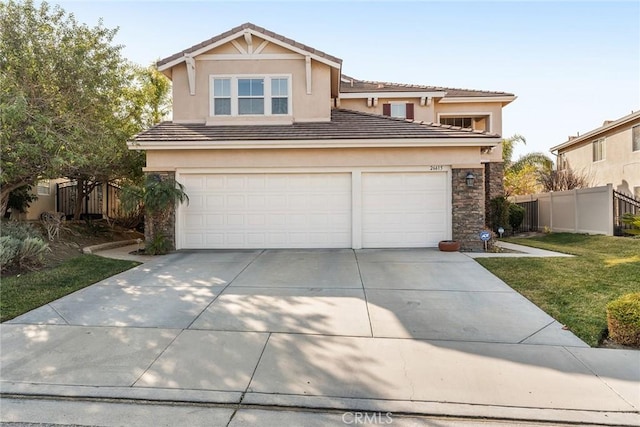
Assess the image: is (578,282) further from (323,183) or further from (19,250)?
(19,250)

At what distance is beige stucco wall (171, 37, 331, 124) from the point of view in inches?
495

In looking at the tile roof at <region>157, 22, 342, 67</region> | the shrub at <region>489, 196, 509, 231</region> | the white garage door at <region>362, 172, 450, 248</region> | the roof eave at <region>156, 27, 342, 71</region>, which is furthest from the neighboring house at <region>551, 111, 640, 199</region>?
the tile roof at <region>157, 22, 342, 67</region>

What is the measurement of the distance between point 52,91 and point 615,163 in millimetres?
25062

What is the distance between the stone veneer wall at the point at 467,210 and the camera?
11070mm

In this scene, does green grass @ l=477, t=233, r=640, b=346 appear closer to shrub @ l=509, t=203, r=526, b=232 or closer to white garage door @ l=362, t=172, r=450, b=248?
white garage door @ l=362, t=172, r=450, b=248

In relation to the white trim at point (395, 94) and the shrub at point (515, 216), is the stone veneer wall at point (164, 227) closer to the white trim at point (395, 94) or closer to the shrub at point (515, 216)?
the white trim at point (395, 94)

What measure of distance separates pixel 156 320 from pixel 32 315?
1977mm

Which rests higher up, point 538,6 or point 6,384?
point 538,6

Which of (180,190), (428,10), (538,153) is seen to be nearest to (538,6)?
(428,10)

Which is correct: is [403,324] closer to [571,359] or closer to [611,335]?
[571,359]

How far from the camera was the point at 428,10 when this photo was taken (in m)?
10.8

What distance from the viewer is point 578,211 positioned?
15.1m

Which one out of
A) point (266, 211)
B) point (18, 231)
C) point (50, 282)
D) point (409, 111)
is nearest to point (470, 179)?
point (266, 211)

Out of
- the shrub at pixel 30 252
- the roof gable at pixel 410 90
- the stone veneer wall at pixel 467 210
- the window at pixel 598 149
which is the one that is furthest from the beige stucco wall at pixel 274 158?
the window at pixel 598 149
